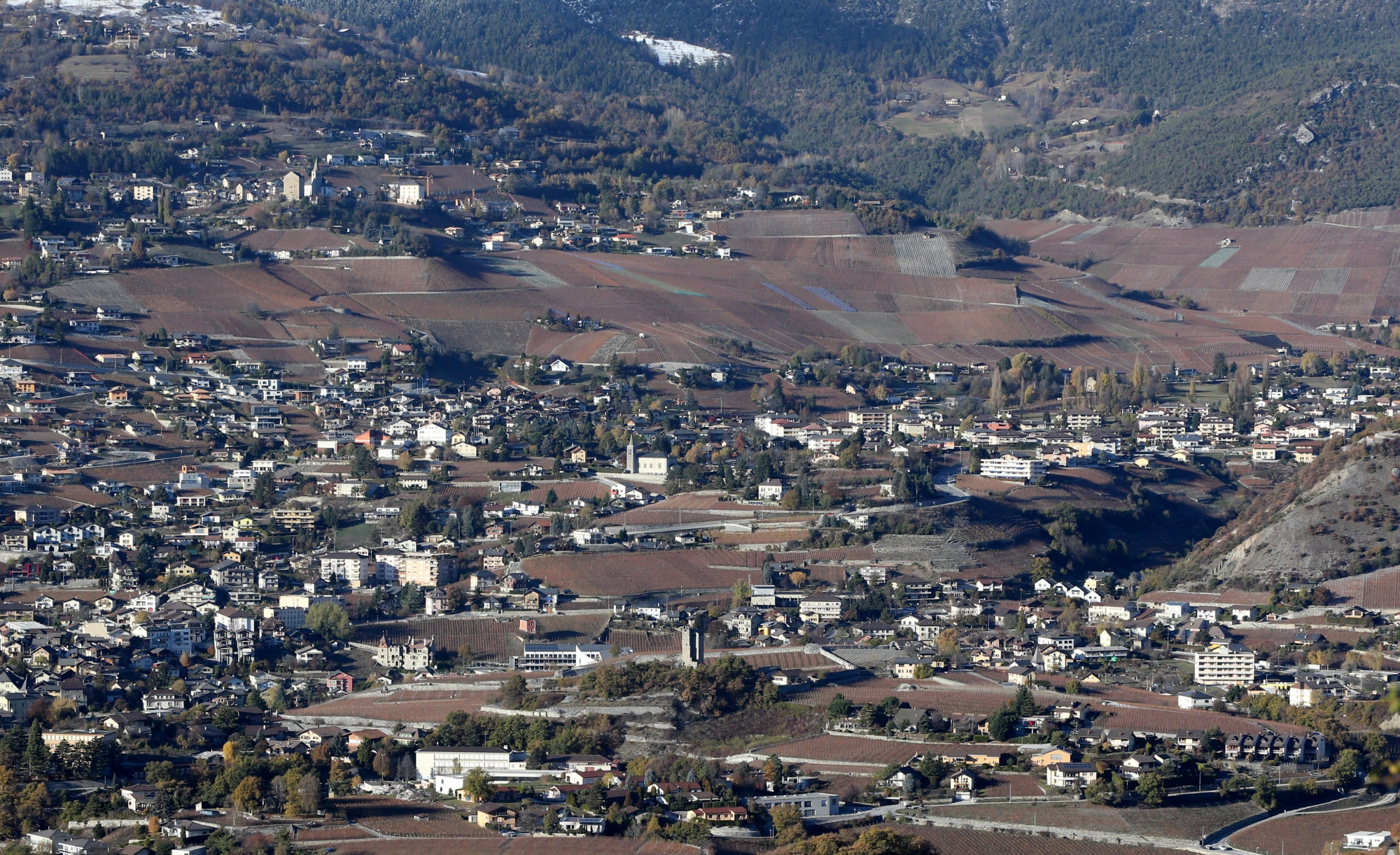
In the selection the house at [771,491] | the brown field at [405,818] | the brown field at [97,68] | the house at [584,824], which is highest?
the brown field at [97,68]

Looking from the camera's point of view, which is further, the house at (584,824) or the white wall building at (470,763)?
the white wall building at (470,763)

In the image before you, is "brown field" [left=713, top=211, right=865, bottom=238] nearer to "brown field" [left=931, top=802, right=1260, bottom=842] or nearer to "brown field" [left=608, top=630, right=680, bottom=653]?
"brown field" [left=608, top=630, right=680, bottom=653]

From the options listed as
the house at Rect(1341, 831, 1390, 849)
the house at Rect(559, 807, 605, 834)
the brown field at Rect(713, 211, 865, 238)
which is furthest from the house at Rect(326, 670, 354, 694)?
the brown field at Rect(713, 211, 865, 238)

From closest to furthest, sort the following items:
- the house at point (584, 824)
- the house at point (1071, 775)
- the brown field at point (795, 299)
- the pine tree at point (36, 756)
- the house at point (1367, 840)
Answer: the house at point (1367, 840) < the house at point (584, 824) < the house at point (1071, 775) < the pine tree at point (36, 756) < the brown field at point (795, 299)

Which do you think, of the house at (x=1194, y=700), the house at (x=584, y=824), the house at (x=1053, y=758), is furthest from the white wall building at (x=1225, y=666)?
the house at (x=584, y=824)

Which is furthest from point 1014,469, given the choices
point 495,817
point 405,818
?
point 405,818

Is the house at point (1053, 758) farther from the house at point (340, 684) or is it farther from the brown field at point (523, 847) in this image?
the house at point (340, 684)
